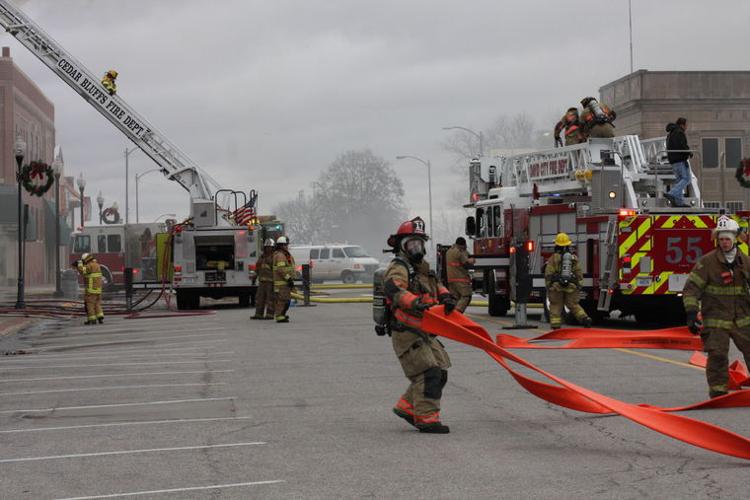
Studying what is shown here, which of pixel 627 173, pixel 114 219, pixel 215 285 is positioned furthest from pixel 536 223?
pixel 114 219

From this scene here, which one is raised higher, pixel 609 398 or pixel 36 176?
pixel 36 176

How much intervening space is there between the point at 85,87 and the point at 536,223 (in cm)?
1602

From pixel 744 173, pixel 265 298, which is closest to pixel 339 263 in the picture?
pixel 744 173

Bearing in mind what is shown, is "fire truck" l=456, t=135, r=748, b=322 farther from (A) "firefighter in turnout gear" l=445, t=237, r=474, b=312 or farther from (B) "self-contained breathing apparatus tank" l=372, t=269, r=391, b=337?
(B) "self-contained breathing apparatus tank" l=372, t=269, r=391, b=337

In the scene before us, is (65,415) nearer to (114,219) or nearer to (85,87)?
(85,87)

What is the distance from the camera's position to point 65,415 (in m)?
10.5

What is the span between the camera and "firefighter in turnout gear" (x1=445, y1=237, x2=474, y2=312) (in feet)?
74.7

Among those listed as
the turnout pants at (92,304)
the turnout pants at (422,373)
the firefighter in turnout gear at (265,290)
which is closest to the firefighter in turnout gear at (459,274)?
the firefighter in turnout gear at (265,290)

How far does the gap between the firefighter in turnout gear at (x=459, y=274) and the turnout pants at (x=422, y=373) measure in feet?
44.8

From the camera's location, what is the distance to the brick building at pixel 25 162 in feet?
202

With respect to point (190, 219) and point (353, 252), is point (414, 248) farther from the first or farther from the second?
point (353, 252)

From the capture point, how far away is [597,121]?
73.4 feet

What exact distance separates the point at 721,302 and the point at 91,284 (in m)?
17.2

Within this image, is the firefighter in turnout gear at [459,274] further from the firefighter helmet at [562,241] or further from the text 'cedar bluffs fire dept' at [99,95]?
the text 'cedar bluffs fire dept' at [99,95]
